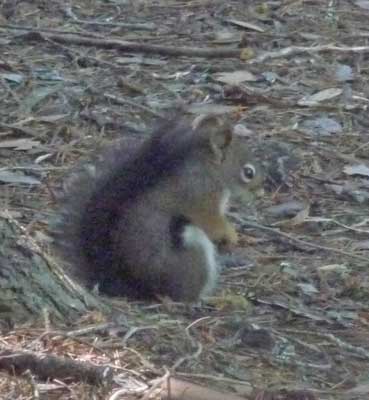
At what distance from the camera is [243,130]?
7.24 metres

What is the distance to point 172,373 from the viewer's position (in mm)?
4242

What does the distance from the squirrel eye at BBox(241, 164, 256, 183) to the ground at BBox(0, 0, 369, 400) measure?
20cm

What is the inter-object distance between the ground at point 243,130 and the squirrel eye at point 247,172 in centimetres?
A: 20

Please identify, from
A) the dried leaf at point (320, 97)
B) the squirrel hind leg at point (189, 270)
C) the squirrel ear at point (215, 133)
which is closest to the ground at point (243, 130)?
the dried leaf at point (320, 97)

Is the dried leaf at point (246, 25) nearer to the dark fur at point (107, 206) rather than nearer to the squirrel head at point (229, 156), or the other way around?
the squirrel head at point (229, 156)

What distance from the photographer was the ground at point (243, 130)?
4520mm

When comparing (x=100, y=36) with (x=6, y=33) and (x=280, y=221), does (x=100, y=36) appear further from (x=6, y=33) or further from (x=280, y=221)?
(x=280, y=221)

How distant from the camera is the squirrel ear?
5918mm

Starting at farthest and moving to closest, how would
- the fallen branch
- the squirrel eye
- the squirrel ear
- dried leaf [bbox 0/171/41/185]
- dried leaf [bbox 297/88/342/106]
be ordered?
1. the fallen branch
2. dried leaf [bbox 297/88/342/106]
3. dried leaf [bbox 0/171/41/185]
4. the squirrel eye
5. the squirrel ear

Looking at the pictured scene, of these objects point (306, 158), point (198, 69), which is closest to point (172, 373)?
point (306, 158)

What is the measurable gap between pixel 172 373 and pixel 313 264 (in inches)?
65.9

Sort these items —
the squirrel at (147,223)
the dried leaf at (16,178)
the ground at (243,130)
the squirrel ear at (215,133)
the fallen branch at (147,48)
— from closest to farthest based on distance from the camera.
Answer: the ground at (243,130)
the squirrel at (147,223)
the squirrel ear at (215,133)
the dried leaf at (16,178)
the fallen branch at (147,48)

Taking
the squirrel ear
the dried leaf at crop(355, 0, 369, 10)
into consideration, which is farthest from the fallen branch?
the squirrel ear

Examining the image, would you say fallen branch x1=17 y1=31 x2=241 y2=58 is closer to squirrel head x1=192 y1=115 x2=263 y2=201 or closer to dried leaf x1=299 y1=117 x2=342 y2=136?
dried leaf x1=299 y1=117 x2=342 y2=136
